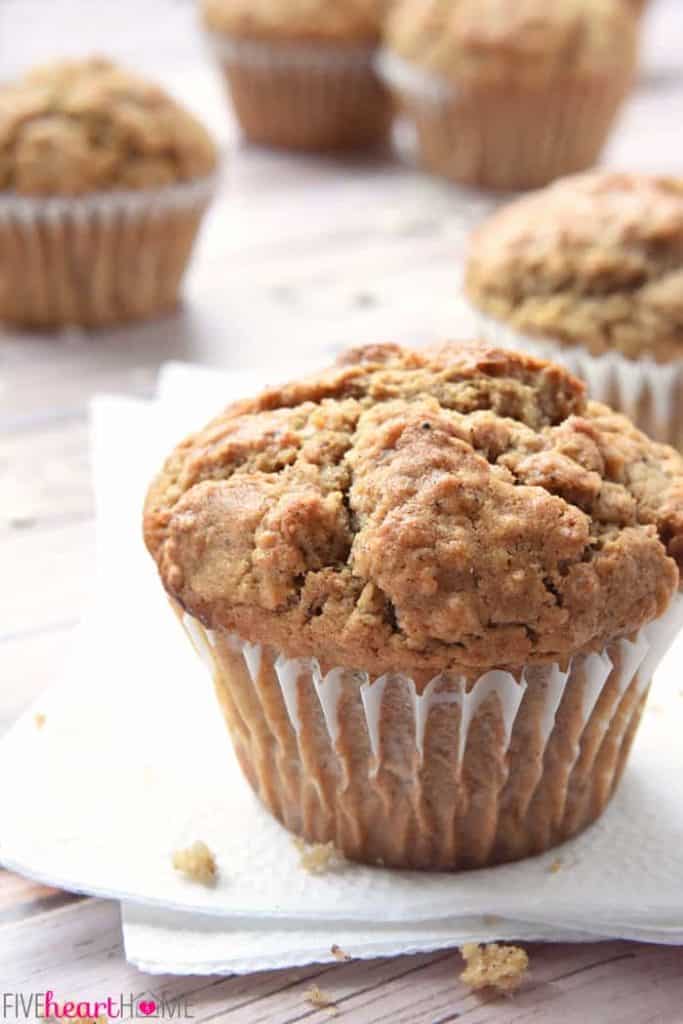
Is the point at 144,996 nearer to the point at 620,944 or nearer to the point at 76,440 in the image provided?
the point at 620,944

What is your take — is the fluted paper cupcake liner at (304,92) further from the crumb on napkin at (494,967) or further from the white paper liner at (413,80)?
the crumb on napkin at (494,967)

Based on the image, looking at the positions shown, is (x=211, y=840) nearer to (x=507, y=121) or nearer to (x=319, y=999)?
(x=319, y=999)

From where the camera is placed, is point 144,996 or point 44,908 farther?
point 44,908

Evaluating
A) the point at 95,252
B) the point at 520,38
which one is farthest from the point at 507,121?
the point at 95,252

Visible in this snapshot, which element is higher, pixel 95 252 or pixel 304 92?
pixel 95 252

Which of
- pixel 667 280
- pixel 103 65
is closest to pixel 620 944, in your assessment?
pixel 667 280

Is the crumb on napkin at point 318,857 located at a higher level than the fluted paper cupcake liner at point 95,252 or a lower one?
higher

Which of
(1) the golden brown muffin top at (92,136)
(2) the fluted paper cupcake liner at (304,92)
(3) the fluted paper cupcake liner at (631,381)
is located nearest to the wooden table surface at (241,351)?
(2) the fluted paper cupcake liner at (304,92)
